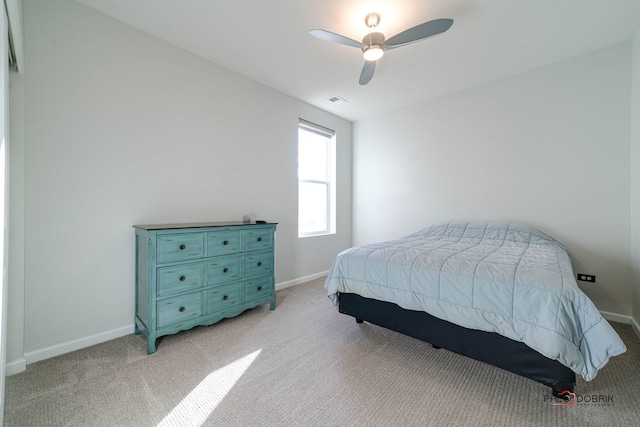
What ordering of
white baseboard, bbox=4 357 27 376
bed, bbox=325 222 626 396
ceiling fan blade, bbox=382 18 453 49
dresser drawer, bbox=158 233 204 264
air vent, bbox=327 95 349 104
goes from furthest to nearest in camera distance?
air vent, bbox=327 95 349 104
dresser drawer, bbox=158 233 204 264
ceiling fan blade, bbox=382 18 453 49
white baseboard, bbox=4 357 27 376
bed, bbox=325 222 626 396

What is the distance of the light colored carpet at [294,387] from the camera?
1382 millimetres

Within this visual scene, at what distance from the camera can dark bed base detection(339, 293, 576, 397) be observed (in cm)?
144

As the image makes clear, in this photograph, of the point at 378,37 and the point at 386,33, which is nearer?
the point at 378,37

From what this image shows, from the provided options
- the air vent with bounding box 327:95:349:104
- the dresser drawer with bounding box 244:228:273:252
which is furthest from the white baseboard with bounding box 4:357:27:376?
the air vent with bounding box 327:95:349:104

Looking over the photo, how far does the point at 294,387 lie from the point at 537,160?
11.3 feet

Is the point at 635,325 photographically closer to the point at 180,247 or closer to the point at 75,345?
the point at 180,247

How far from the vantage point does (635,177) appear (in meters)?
2.42

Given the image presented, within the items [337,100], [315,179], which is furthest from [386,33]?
[315,179]

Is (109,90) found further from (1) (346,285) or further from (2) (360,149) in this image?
(2) (360,149)

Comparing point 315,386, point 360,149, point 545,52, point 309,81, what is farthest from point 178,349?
point 545,52

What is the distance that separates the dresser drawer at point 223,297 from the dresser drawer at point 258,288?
0.08 metres

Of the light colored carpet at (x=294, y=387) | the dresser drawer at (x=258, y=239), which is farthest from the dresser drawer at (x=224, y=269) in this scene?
the light colored carpet at (x=294, y=387)

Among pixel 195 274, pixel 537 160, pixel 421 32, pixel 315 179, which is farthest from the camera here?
pixel 315 179

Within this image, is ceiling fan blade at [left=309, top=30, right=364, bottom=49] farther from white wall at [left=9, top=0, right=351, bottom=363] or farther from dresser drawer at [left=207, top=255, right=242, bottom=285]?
dresser drawer at [left=207, top=255, right=242, bottom=285]
